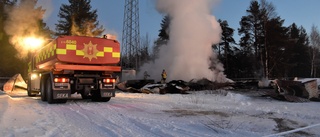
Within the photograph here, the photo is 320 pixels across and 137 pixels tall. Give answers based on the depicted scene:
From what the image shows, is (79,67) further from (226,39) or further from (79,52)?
(226,39)

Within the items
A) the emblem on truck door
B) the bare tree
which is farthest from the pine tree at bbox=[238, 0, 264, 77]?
the emblem on truck door

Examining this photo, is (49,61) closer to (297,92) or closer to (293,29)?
(297,92)

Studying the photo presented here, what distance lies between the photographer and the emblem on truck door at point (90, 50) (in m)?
11.1

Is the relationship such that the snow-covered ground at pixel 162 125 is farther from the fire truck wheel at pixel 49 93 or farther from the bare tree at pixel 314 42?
the bare tree at pixel 314 42

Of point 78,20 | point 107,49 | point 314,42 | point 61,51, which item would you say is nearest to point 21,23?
point 78,20

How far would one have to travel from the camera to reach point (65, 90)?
10.9 m

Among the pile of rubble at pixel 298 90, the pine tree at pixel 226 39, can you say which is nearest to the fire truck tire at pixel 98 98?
the pile of rubble at pixel 298 90

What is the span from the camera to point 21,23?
29203 mm

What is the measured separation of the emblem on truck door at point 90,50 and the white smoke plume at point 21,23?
1905 cm

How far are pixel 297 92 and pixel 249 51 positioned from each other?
29.9 metres

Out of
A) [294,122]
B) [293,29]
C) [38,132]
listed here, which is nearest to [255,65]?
[293,29]

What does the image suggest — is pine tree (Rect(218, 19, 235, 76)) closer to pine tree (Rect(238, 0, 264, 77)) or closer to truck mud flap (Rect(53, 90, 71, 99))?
pine tree (Rect(238, 0, 264, 77))

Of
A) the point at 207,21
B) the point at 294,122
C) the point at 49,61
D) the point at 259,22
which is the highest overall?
the point at 259,22

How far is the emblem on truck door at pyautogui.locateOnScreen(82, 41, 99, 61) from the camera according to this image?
1112 cm
